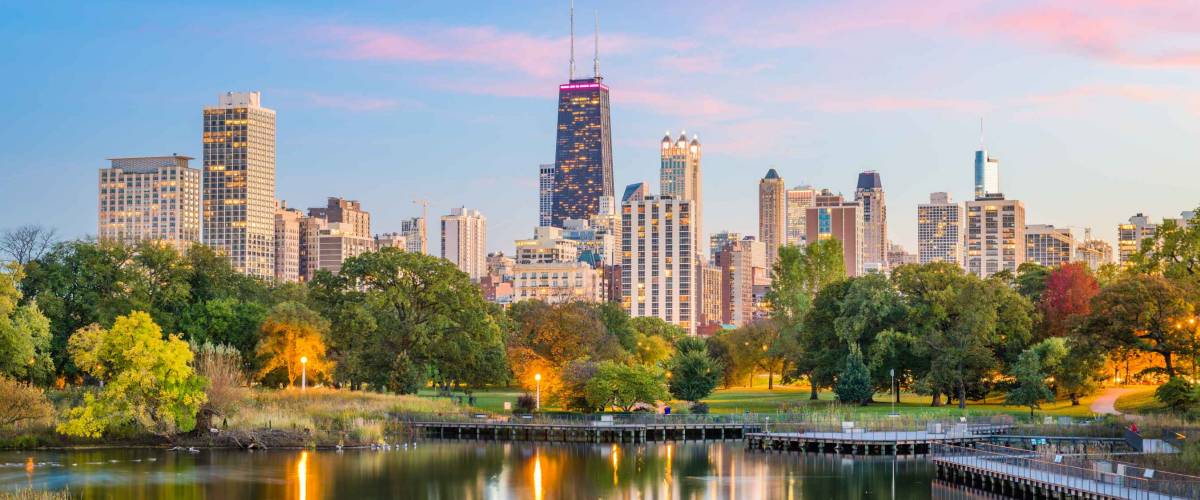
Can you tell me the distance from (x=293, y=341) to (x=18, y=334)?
16158mm

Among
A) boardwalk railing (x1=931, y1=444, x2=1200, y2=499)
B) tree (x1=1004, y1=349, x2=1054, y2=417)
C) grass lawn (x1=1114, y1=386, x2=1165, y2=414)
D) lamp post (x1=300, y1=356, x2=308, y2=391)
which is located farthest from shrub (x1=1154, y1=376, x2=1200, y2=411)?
lamp post (x1=300, y1=356, x2=308, y2=391)

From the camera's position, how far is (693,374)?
269ft

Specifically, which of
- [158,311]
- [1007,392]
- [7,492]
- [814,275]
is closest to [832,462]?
[1007,392]

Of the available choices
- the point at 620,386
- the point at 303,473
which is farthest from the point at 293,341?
the point at 303,473

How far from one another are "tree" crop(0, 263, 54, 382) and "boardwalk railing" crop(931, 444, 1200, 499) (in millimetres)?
43832

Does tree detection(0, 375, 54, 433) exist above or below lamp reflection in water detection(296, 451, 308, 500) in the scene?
above

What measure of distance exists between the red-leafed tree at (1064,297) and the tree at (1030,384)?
10986 mm

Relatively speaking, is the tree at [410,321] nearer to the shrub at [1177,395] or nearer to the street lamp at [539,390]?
the street lamp at [539,390]

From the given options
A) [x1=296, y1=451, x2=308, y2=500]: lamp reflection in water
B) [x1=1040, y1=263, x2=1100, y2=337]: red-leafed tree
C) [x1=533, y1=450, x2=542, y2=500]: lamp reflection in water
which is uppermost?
[x1=1040, y1=263, x2=1100, y2=337]: red-leafed tree

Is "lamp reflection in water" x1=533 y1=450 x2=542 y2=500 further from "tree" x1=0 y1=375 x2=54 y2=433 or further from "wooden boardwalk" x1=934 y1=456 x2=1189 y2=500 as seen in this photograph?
"tree" x1=0 y1=375 x2=54 y2=433

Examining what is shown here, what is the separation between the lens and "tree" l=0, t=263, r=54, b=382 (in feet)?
220

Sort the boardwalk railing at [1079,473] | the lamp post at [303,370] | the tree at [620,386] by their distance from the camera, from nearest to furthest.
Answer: the boardwalk railing at [1079,473] < the lamp post at [303,370] < the tree at [620,386]

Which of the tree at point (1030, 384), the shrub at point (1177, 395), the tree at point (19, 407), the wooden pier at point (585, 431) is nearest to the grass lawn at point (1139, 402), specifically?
the shrub at point (1177, 395)

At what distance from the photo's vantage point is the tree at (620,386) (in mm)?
74812
